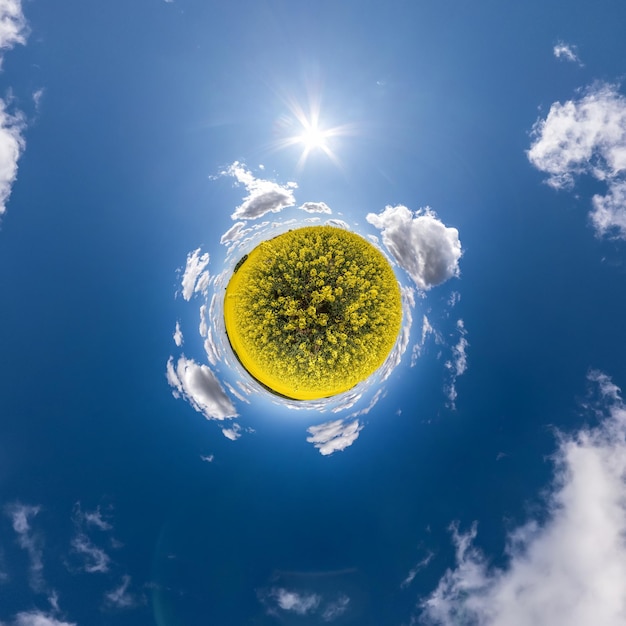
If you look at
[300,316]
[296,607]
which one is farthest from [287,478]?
[300,316]

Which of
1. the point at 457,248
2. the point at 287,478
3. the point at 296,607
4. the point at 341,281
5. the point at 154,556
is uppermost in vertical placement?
the point at 457,248

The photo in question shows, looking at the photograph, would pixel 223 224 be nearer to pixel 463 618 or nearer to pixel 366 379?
pixel 366 379

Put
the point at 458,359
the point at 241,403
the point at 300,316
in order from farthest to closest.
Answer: the point at 241,403
the point at 458,359
the point at 300,316

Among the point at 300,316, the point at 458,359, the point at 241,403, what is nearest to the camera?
the point at 300,316

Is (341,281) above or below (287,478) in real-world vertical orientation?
above

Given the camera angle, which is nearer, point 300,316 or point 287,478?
point 300,316

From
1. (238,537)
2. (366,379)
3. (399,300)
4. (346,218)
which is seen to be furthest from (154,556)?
(346,218)
